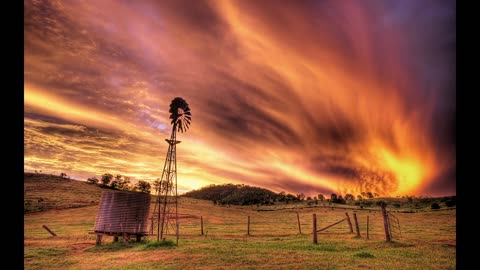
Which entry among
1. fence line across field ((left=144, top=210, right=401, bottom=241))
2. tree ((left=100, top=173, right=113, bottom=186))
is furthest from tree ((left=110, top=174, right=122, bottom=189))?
fence line across field ((left=144, top=210, right=401, bottom=241))

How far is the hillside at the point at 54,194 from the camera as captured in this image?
80.2 meters

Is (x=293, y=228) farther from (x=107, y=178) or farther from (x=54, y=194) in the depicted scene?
(x=107, y=178)

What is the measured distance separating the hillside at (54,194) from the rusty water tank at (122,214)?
169 ft

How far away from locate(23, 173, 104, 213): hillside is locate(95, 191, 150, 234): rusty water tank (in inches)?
2028

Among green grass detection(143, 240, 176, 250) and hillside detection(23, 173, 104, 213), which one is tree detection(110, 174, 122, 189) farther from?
green grass detection(143, 240, 176, 250)

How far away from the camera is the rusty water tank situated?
31.3 m

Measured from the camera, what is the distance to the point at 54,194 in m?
95.9

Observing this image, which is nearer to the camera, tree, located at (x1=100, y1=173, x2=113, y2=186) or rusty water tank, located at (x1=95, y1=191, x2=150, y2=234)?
rusty water tank, located at (x1=95, y1=191, x2=150, y2=234)

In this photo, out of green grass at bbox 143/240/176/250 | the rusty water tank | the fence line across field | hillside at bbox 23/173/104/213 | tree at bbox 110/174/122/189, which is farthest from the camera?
tree at bbox 110/174/122/189

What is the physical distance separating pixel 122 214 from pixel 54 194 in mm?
78396

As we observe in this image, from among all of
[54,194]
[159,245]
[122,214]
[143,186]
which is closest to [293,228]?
[159,245]

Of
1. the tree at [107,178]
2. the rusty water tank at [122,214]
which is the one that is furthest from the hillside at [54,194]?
the rusty water tank at [122,214]

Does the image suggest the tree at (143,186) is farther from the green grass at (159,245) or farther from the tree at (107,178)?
the green grass at (159,245)
